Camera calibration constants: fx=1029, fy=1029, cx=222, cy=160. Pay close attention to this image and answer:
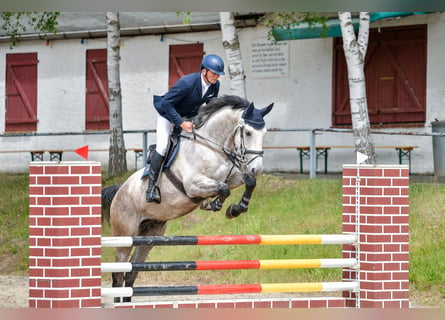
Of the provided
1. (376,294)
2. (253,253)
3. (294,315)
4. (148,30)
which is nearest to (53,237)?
(294,315)

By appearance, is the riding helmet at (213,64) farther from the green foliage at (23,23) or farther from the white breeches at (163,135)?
the green foliage at (23,23)

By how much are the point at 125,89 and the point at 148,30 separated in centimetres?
116

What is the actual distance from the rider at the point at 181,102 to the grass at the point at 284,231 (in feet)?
9.53

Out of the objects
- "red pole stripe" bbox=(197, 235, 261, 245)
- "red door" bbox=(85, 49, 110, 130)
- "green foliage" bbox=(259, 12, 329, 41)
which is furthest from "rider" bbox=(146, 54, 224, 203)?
"red door" bbox=(85, 49, 110, 130)

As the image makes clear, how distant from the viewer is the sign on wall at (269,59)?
16734mm

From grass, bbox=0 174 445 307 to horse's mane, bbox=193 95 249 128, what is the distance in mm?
2841

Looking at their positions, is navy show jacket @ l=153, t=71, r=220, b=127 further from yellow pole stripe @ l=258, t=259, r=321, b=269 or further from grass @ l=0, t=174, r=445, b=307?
grass @ l=0, t=174, r=445, b=307

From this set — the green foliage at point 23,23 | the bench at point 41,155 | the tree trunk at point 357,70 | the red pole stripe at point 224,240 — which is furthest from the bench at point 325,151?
the red pole stripe at point 224,240

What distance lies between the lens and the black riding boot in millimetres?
7750

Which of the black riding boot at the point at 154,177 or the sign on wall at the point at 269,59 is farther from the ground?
the sign on wall at the point at 269,59

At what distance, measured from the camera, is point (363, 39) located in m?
14.1

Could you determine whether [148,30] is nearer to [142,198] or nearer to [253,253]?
[253,253]

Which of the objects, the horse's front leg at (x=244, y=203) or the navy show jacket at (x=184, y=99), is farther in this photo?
the navy show jacket at (x=184, y=99)

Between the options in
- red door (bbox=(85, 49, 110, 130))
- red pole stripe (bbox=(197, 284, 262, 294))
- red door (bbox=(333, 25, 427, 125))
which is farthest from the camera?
red door (bbox=(85, 49, 110, 130))
